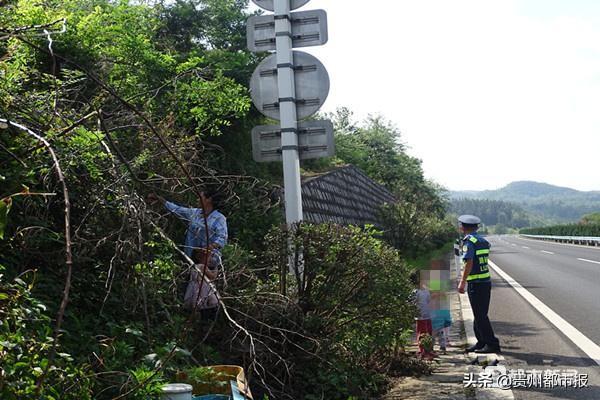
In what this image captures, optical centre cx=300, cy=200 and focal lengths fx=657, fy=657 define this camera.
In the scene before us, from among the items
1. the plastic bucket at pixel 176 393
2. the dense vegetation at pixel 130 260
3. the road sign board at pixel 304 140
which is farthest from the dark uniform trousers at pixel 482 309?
the plastic bucket at pixel 176 393

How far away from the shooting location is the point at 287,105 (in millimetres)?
6754

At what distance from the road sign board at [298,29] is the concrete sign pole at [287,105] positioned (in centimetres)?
9

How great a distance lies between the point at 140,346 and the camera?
4539mm

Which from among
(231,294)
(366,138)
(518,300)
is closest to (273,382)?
(231,294)

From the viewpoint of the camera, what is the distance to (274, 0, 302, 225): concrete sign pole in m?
6.76

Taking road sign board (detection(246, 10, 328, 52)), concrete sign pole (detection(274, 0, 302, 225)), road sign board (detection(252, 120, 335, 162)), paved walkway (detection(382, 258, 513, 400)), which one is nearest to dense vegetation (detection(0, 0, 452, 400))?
paved walkway (detection(382, 258, 513, 400))

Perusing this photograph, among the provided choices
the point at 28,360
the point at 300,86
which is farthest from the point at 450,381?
the point at 28,360

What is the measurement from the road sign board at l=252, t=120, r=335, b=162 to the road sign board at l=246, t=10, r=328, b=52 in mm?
852

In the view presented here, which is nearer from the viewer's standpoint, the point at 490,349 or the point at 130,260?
the point at 130,260

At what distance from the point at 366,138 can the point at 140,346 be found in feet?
137

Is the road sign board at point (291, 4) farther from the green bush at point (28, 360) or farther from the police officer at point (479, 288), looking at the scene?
the green bush at point (28, 360)

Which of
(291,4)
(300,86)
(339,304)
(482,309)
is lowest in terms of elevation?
(482,309)

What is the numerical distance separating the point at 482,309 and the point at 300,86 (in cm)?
355

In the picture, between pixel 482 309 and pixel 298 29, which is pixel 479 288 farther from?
pixel 298 29
